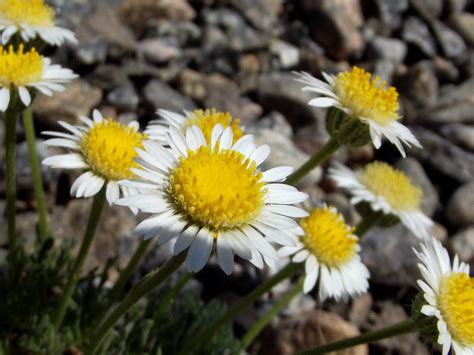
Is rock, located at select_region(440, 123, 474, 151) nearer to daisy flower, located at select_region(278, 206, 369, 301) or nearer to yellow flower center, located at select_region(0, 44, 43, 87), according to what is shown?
daisy flower, located at select_region(278, 206, 369, 301)

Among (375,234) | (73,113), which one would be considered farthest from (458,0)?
(73,113)

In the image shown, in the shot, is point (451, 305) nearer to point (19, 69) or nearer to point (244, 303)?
point (244, 303)

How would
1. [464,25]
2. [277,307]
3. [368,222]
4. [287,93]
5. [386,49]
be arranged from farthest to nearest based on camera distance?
1. [464,25]
2. [386,49]
3. [287,93]
4. [368,222]
5. [277,307]

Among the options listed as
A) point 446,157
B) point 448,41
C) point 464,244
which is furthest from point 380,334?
point 448,41

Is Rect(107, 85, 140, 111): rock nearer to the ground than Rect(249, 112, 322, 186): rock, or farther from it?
farther from it

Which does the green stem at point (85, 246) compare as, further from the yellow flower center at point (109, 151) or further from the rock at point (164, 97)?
the rock at point (164, 97)

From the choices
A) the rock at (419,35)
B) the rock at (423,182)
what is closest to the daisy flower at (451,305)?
the rock at (423,182)

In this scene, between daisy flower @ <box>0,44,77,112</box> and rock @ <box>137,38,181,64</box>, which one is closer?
daisy flower @ <box>0,44,77,112</box>

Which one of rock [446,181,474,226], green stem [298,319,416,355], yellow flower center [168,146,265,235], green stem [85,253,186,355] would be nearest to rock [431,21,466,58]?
rock [446,181,474,226]
